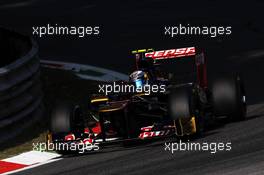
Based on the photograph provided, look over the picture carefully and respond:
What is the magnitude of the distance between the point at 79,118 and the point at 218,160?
8.94 ft

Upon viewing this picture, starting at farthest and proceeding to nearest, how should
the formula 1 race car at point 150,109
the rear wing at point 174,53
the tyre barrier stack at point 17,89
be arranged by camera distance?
1. the tyre barrier stack at point 17,89
2. the rear wing at point 174,53
3. the formula 1 race car at point 150,109

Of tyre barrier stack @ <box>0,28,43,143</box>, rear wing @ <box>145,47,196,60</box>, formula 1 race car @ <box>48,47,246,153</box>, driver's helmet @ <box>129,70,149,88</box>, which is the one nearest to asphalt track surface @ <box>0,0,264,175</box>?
formula 1 race car @ <box>48,47,246,153</box>

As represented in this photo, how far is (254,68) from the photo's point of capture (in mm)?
18594

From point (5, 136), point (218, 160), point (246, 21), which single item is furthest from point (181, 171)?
point (246, 21)

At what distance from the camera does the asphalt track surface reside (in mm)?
11148

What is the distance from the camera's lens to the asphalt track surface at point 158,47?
36.6 feet

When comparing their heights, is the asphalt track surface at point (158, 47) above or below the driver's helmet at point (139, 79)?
below

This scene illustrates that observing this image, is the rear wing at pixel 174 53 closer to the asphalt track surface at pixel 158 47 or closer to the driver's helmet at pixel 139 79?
the driver's helmet at pixel 139 79

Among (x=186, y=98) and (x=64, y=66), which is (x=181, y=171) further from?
(x=64, y=66)

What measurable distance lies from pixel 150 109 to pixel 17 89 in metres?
2.59

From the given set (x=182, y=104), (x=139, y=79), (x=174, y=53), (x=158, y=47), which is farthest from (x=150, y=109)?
(x=158, y=47)

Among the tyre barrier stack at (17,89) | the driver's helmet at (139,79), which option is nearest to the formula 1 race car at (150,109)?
the driver's helmet at (139,79)

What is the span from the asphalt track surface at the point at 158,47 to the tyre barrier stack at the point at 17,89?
1983 mm

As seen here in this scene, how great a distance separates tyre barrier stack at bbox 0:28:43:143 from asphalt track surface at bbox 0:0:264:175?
1.98 metres
